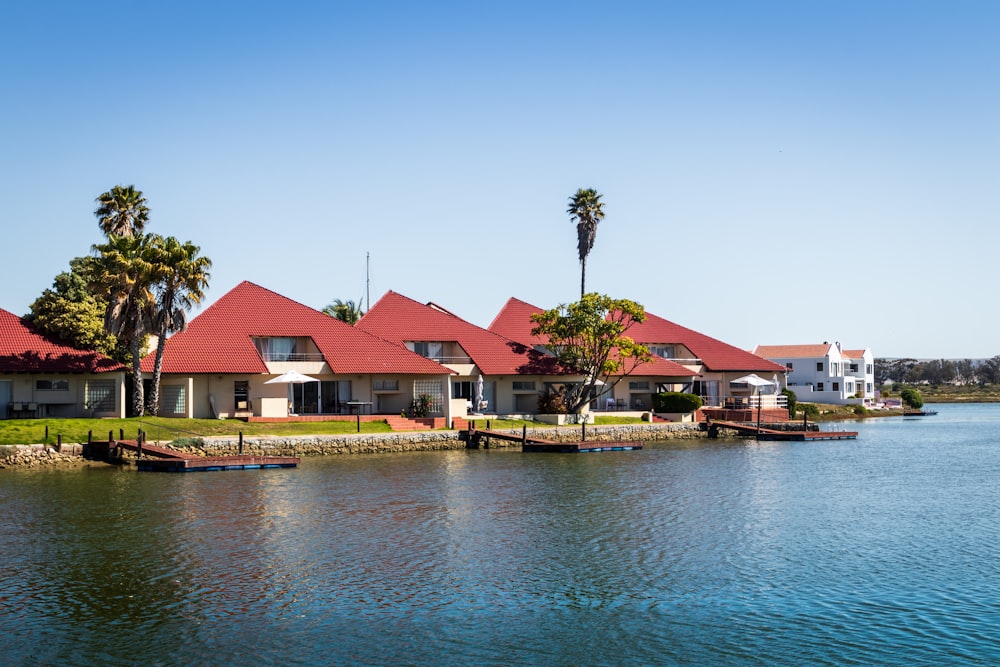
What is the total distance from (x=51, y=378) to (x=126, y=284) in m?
7.22

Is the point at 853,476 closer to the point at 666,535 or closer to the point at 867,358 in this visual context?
the point at 666,535

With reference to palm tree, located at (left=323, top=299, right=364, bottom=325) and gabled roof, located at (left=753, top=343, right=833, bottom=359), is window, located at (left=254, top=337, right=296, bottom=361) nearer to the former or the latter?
palm tree, located at (left=323, top=299, right=364, bottom=325)

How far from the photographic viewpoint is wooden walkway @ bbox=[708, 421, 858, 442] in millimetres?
69438

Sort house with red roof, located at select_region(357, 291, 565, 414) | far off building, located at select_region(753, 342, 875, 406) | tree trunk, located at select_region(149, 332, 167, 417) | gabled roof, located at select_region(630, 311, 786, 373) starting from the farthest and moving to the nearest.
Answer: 1. far off building, located at select_region(753, 342, 875, 406)
2. gabled roof, located at select_region(630, 311, 786, 373)
3. house with red roof, located at select_region(357, 291, 565, 414)
4. tree trunk, located at select_region(149, 332, 167, 417)

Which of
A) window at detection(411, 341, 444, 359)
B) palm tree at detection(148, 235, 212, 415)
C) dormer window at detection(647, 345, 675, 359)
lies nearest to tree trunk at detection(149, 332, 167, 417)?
palm tree at detection(148, 235, 212, 415)

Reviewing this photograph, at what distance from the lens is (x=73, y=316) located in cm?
5434

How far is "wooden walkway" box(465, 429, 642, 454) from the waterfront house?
15498 millimetres

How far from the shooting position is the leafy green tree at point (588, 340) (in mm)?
69375

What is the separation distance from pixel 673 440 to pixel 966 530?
39.5 m

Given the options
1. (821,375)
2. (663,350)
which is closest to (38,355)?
(663,350)

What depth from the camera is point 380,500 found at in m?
35.4

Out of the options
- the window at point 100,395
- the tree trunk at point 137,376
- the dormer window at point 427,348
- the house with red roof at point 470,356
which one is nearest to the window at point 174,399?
the tree trunk at point 137,376

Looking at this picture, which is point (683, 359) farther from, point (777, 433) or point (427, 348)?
point (427, 348)

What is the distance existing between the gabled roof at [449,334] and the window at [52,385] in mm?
22101
